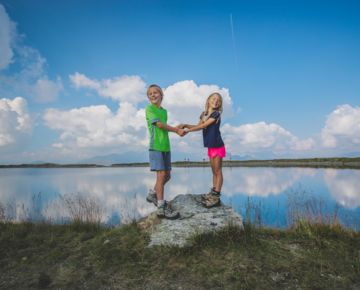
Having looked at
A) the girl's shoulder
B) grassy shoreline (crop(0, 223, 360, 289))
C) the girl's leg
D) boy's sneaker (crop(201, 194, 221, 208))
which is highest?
the girl's shoulder

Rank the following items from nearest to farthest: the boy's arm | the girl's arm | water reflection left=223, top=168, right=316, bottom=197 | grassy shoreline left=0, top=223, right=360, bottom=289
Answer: grassy shoreline left=0, top=223, right=360, bottom=289 < the boy's arm < the girl's arm < water reflection left=223, top=168, right=316, bottom=197

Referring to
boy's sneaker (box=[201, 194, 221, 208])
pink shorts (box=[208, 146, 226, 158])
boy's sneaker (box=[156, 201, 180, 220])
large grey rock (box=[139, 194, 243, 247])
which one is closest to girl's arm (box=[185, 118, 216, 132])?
pink shorts (box=[208, 146, 226, 158])

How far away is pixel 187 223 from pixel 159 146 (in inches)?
60.3

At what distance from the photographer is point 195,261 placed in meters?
3.92

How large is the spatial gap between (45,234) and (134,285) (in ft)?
10.8

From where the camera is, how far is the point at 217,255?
160 inches

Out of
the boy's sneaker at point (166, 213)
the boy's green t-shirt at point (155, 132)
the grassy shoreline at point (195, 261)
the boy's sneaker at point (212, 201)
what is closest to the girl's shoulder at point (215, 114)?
the boy's green t-shirt at point (155, 132)

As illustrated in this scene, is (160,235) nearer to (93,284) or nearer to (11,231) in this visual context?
(93,284)

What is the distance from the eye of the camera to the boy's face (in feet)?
16.9

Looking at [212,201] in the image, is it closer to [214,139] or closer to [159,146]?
[214,139]

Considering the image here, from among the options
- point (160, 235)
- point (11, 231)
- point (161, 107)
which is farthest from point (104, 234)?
point (161, 107)

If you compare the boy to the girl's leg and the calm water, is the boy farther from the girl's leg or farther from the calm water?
the calm water

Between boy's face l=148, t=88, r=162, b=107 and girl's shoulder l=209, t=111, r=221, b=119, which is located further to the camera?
girl's shoulder l=209, t=111, r=221, b=119

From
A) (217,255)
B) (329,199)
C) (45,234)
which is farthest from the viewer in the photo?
(329,199)
